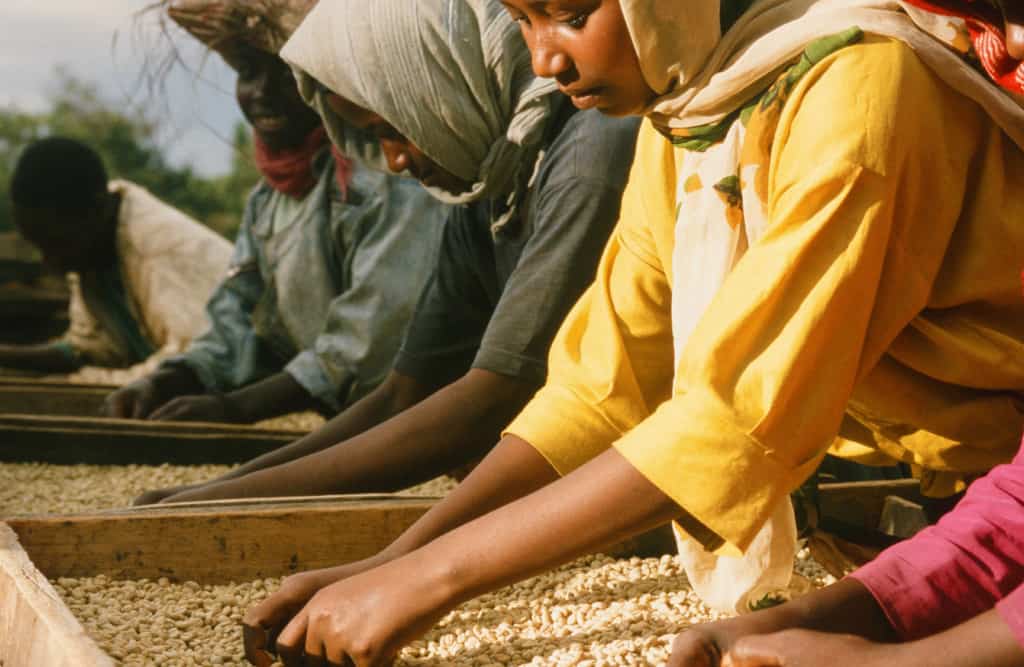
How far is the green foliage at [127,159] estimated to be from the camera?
15180 millimetres

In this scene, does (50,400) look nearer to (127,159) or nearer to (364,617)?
(364,617)

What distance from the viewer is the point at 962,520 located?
1.41 meters

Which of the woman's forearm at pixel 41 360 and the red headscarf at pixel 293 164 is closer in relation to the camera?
the red headscarf at pixel 293 164

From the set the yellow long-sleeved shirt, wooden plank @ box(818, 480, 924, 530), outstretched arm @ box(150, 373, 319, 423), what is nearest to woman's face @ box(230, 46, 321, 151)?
outstretched arm @ box(150, 373, 319, 423)

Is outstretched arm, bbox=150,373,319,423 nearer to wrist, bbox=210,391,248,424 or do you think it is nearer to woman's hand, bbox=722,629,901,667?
wrist, bbox=210,391,248,424

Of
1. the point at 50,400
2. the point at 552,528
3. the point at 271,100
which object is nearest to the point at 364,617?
the point at 552,528

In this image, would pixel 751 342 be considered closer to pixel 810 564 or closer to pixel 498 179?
pixel 810 564

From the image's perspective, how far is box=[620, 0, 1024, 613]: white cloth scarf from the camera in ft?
4.98

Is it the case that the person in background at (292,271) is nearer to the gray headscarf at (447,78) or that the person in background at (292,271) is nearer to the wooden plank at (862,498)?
the gray headscarf at (447,78)

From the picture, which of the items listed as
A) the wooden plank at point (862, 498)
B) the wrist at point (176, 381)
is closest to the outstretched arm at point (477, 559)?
the wooden plank at point (862, 498)

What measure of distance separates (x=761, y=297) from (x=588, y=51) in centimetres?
44

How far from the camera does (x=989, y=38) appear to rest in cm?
145

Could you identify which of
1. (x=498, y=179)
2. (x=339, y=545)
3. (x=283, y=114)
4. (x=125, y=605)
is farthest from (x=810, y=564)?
(x=283, y=114)

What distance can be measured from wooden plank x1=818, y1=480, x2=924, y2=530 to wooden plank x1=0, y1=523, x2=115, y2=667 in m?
1.41
